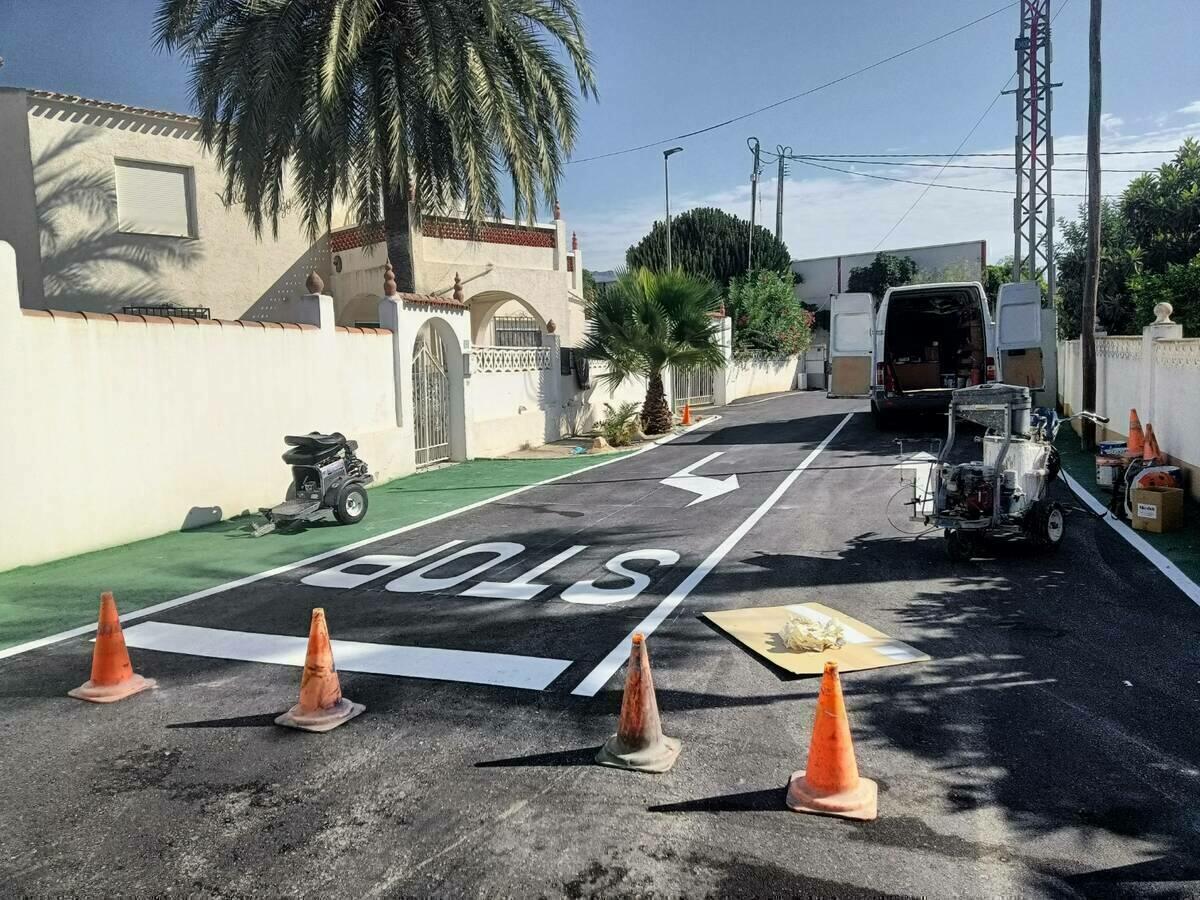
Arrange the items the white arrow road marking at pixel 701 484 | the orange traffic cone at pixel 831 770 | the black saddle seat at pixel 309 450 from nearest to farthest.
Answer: the orange traffic cone at pixel 831 770
the black saddle seat at pixel 309 450
the white arrow road marking at pixel 701 484

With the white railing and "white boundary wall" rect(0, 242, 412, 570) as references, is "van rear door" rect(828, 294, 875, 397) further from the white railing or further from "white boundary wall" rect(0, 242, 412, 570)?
"white boundary wall" rect(0, 242, 412, 570)

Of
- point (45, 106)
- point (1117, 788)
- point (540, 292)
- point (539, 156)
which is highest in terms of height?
point (45, 106)

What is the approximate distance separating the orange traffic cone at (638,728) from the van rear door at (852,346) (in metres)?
15.1

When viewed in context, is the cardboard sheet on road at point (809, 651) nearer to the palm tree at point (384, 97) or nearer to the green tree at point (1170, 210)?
the palm tree at point (384, 97)

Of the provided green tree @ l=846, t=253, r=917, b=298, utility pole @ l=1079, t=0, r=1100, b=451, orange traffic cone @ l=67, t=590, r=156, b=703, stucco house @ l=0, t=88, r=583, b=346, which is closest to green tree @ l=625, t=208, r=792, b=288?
green tree @ l=846, t=253, r=917, b=298

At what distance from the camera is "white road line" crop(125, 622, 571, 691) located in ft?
18.0

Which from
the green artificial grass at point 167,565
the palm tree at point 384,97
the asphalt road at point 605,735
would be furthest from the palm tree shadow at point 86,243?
the asphalt road at point 605,735

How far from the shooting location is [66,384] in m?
9.03

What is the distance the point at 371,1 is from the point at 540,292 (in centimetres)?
1022

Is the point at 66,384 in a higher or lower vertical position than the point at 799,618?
higher

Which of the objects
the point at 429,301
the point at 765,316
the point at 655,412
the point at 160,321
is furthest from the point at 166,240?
the point at 765,316

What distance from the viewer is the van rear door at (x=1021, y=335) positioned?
16.5 metres

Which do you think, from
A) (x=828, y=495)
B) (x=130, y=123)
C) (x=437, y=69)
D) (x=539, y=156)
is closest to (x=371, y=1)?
(x=437, y=69)

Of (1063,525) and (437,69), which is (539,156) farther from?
(1063,525)
